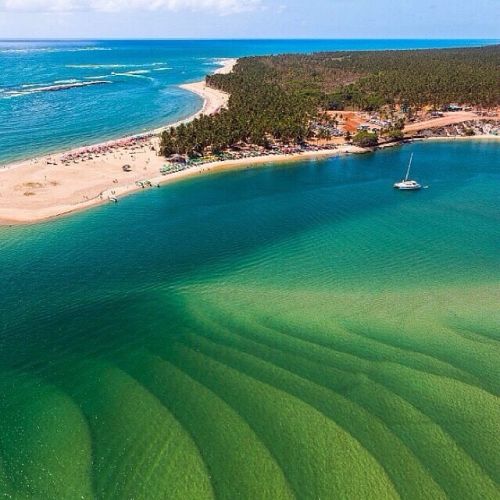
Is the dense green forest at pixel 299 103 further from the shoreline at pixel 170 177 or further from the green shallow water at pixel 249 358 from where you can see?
the green shallow water at pixel 249 358

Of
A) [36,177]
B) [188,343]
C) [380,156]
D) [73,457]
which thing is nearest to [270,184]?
[380,156]

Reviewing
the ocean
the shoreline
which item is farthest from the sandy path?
the ocean

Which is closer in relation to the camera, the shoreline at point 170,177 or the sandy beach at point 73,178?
the shoreline at point 170,177

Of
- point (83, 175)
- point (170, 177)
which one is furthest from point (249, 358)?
point (83, 175)

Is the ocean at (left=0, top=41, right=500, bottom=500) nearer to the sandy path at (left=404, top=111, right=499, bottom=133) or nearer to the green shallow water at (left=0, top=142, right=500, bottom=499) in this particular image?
the green shallow water at (left=0, top=142, right=500, bottom=499)

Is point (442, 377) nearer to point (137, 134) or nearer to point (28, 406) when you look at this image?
point (28, 406)

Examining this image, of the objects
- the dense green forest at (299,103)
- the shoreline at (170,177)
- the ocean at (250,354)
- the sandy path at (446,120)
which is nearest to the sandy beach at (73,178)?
the shoreline at (170,177)
